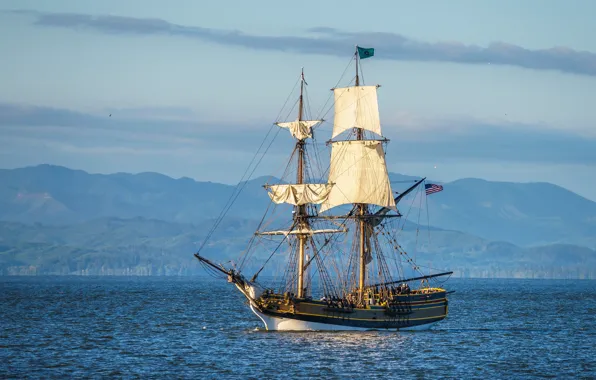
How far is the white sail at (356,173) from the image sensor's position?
12650 cm

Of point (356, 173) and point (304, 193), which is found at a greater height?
point (356, 173)

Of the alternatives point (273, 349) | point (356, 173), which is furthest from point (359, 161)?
point (273, 349)

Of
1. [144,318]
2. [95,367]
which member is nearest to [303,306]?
[95,367]

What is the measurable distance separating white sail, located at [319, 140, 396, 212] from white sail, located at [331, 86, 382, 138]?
1.81 metres

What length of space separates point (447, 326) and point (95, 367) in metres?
56.5

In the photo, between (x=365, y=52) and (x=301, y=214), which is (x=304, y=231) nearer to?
(x=301, y=214)

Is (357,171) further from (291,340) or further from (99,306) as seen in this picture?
(99,306)

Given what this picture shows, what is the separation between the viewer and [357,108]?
124875 millimetres

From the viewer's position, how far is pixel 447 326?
5276 inches

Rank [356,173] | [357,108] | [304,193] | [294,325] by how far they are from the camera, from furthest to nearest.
→ [356,173] < [357,108] < [304,193] < [294,325]

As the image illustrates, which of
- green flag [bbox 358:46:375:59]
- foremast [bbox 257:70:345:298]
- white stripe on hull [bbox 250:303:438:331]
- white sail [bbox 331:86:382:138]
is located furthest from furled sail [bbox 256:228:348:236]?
green flag [bbox 358:46:375:59]

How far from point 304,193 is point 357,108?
11249mm

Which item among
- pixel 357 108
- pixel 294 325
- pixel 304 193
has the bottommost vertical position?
pixel 294 325

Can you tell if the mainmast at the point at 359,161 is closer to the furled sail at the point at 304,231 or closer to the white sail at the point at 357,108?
the white sail at the point at 357,108
